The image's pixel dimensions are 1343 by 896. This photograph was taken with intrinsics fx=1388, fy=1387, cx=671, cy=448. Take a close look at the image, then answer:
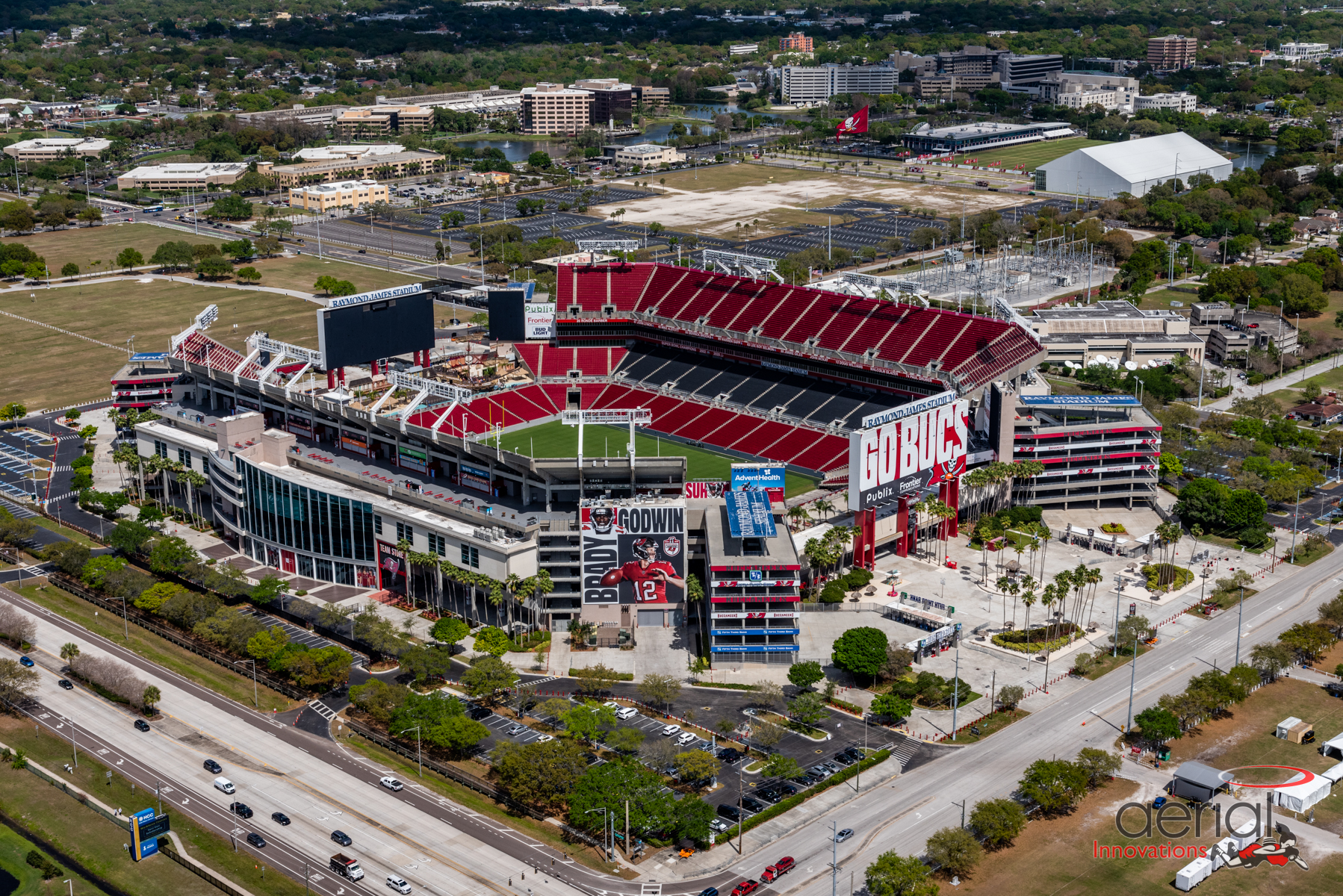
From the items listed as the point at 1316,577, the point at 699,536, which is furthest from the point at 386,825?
the point at 1316,577

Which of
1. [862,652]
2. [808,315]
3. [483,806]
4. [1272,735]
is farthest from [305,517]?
[1272,735]

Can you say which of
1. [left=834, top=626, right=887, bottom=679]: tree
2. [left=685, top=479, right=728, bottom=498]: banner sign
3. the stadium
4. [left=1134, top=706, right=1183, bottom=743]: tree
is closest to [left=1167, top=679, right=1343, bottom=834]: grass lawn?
[left=1134, top=706, right=1183, bottom=743]: tree

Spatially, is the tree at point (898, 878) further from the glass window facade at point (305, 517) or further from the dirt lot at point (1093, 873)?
the glass window facade at point (305, 517)

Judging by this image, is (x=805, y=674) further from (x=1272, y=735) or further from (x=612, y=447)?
(x=612, y=447)

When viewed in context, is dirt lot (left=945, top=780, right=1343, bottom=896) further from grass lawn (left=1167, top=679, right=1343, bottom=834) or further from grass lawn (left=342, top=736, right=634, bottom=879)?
grass lawn (left=342, top=736, right=634, bottom=879)

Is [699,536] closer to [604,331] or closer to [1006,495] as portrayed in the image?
[1006,495]
